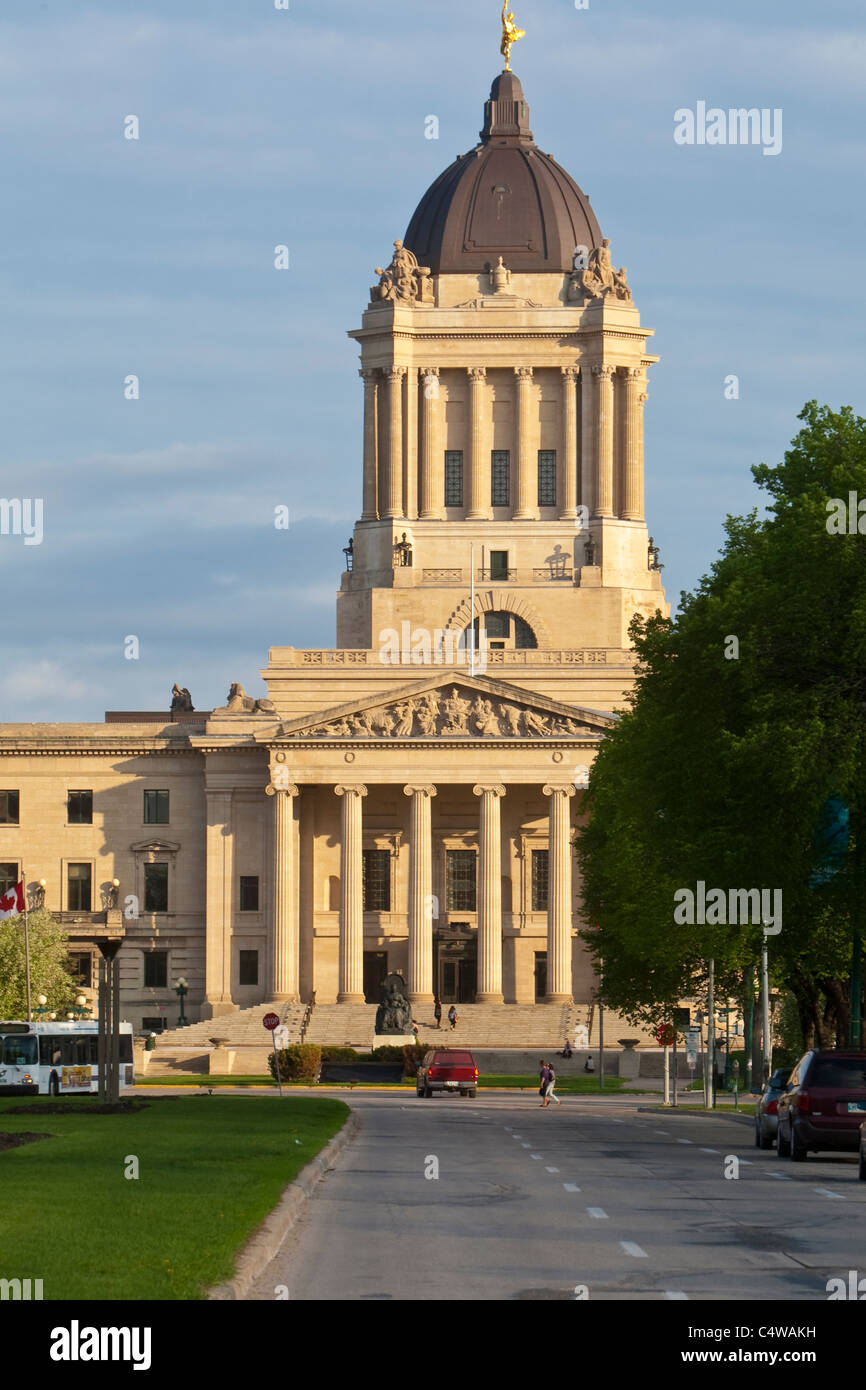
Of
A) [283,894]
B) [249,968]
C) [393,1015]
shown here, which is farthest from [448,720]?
[393,1015]

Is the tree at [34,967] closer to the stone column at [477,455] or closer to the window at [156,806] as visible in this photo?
the window at [156,806]

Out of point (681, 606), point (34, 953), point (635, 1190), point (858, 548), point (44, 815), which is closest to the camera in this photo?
point (635, 1190)

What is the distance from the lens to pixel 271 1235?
78.5 ft

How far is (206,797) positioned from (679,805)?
72.9m

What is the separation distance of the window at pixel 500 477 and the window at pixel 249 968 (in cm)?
2781

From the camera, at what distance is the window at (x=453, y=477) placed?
13262cm

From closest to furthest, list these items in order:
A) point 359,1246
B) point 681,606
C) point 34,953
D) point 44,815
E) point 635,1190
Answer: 1. point 359,1246
2. point 635,1190
3. point 681,606
4. point 34,953
5. point 44,815

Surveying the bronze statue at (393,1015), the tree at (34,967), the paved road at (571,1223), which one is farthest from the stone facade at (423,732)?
the paved road at (571,1223)


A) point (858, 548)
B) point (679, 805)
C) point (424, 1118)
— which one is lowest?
point (424, 1118)

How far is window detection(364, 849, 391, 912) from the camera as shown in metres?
123
